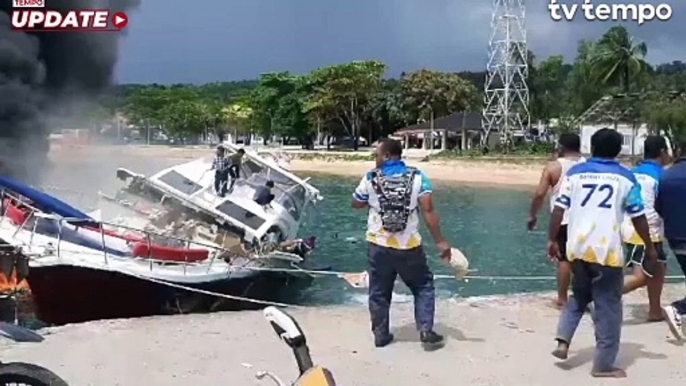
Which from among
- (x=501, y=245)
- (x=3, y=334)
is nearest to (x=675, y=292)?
(x=3, y=334)

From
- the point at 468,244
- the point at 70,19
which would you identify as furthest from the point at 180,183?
the point at 70,19

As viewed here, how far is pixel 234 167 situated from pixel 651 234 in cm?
1186

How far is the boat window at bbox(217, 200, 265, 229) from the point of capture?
17.9 metres

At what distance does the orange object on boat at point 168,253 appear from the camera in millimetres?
15336

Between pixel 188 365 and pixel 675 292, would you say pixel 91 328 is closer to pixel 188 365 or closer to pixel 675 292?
pixel 188 365

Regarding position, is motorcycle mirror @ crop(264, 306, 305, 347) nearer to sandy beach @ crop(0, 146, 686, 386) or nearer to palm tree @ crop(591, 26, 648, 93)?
sandy beach @ crop(0, 146, 686, 386)

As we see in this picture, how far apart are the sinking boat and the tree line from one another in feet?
169

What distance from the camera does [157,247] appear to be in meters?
15.4

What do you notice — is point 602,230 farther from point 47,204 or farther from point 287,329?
point 47,204

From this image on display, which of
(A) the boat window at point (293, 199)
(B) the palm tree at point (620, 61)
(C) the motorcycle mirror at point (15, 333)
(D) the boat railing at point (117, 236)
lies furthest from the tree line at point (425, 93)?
(C) the motorcycle mirror at point (15, 333)

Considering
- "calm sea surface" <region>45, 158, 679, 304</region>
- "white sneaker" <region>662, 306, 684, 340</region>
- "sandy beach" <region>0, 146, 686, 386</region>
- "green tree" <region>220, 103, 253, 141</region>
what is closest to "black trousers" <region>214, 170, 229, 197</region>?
"calm sea surface" <region>45, 158, 679, 304</region>

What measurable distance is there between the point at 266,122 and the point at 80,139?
178 feet

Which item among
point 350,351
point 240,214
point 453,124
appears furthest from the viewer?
point 453,124

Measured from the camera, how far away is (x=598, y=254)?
6883mm
